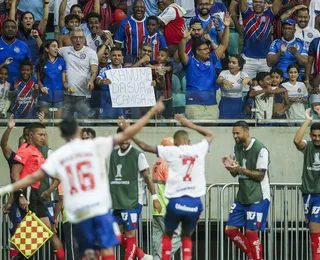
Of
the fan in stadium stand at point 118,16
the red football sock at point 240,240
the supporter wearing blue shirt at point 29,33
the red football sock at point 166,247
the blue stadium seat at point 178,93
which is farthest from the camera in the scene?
the fan in stadium stand at point 118,16

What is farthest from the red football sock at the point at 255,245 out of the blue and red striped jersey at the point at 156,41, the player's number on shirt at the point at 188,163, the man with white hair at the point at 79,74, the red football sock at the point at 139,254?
the blue and red striped jersey at the point at 156,41

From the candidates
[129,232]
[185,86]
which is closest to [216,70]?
[185,86]

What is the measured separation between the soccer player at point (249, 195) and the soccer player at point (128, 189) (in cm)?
133

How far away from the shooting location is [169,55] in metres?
24.2

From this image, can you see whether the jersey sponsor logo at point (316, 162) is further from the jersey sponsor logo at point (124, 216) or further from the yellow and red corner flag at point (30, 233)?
the yellow and red corner flag at point (30, 233)

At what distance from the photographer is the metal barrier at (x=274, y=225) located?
21688 mm

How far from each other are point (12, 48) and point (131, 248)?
5433 mm

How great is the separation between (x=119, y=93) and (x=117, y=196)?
254 cm

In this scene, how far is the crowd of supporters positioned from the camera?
2241 cm

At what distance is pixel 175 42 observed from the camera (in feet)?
82.0

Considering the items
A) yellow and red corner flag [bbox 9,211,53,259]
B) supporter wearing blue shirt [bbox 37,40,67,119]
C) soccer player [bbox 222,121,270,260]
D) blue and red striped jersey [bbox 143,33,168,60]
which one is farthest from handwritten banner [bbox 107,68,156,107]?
yellow and red corner flag [bbox 9,211,53,259]

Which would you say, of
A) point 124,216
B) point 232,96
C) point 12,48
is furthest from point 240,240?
point 12,48

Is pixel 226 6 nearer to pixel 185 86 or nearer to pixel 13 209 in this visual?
pixel 185 86

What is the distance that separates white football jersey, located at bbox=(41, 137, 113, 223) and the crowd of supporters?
6463 mm
